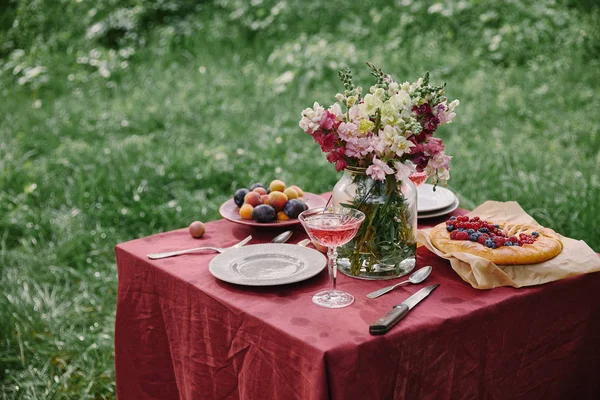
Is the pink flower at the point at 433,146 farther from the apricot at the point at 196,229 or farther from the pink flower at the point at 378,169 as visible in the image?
the apricot at the point at 196,229

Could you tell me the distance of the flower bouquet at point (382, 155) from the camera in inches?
73.7

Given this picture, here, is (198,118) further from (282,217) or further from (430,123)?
(430,123)

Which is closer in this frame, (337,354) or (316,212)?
(337,354)

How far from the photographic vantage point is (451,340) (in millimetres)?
1812

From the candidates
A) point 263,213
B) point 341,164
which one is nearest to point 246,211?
point 263,213

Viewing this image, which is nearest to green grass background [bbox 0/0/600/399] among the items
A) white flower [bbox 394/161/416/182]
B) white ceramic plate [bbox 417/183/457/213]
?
white ceramic plate [bbox 417/183/457/213]

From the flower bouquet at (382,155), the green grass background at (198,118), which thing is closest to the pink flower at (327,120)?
the flower bouquet at (382,155)

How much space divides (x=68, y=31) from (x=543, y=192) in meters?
6.23

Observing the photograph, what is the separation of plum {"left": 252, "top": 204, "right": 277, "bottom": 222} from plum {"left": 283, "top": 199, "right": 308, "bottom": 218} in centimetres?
6

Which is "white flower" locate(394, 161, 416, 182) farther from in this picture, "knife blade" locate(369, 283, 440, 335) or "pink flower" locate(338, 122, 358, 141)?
"knife blade" locate(369, 283, 440, 335)

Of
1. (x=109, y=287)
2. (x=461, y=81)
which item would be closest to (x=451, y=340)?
(x=109, y=287)

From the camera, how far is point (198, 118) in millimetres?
6266

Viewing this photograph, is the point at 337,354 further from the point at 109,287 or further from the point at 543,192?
the point at 543,192

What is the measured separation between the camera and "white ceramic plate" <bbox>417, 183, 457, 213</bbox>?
8.12 feet
